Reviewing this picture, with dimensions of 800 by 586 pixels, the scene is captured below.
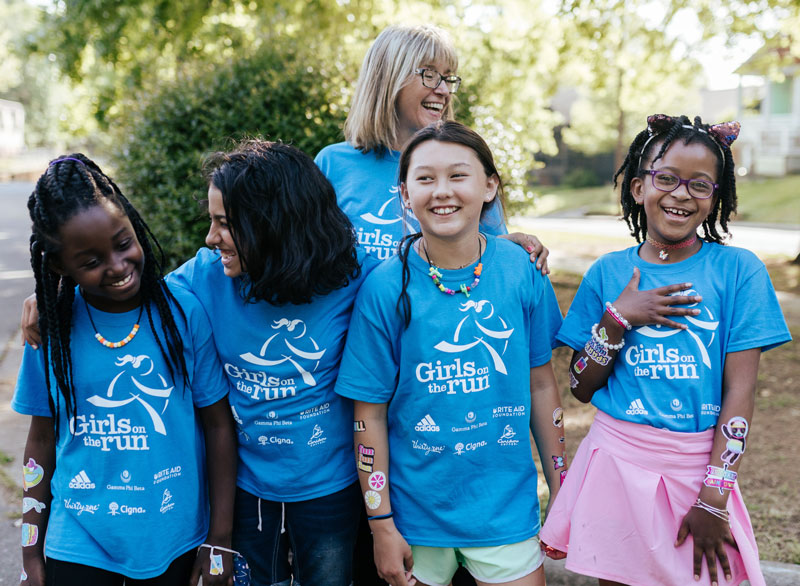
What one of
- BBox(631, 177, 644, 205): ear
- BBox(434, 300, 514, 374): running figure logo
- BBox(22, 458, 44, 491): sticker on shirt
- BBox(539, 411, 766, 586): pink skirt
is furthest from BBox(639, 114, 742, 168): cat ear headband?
BBox(22, 458, 44, 491): sticker on shirt

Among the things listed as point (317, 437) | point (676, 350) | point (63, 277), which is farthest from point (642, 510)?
point (63, 277)

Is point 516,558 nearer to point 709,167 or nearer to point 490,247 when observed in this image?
point 490,247

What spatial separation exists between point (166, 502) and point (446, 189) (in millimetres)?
1211

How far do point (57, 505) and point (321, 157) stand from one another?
151 centimetres

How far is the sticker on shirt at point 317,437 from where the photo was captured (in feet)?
7.17

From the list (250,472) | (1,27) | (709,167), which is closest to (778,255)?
(709,167)

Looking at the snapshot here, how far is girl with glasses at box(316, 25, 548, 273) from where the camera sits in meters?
2.57

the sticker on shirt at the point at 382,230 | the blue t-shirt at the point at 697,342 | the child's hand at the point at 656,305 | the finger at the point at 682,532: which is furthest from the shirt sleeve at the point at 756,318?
the sticker on shirt at the point at 382,230

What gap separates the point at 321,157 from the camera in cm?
277

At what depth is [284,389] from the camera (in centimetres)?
216

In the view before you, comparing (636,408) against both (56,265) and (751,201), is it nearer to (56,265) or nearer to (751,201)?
(56,265)

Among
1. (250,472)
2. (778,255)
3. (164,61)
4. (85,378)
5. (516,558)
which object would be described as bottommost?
(778,255)

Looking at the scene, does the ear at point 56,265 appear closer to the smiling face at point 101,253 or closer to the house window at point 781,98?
the smiling face at point 101,253

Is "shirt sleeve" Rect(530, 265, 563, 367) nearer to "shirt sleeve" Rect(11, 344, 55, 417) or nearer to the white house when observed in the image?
"shirt sleeve" Rect(11, 344, 55, 417)
